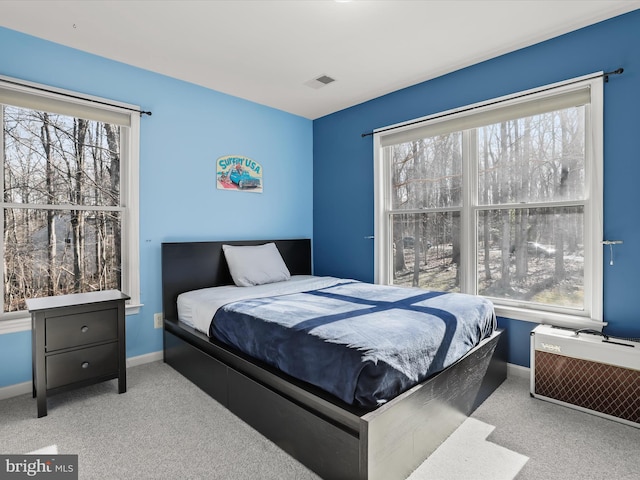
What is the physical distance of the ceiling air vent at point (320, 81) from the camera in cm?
321

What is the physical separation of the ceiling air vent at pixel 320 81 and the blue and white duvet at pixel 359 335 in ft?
6.40

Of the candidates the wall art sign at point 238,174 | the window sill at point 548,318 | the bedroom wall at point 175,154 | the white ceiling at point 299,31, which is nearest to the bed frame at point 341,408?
the window sill at point 548,318

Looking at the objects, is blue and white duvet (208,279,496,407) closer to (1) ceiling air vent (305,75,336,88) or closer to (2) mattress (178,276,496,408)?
(2) mattress (178,276,496,408)

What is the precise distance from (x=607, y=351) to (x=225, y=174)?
3.31 m

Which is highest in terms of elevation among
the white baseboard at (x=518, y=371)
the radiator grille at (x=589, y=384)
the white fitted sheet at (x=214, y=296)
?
the white fitted sheet at (x=214, y=296)

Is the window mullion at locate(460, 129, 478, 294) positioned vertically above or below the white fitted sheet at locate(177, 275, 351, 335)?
above

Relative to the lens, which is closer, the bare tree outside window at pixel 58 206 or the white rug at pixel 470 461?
the white rug at pixel 470 461

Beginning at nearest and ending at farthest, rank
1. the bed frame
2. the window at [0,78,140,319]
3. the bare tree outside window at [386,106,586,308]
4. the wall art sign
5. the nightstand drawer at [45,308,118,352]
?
the bed frame
the nightstand drawer at [45,308,118,352]
the window at [0,78,140,319]
the bare tree outside window at [386,106,586,308]
the wall art sign

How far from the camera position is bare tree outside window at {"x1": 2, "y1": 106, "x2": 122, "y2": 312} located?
2.51 metres

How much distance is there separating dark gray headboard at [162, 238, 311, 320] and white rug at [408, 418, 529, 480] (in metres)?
2.30

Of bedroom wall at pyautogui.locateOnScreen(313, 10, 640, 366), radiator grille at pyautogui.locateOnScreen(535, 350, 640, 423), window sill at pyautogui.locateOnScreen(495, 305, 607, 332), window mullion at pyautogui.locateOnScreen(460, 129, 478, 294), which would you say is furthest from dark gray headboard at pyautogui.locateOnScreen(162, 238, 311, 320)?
radiator grille at pyautogui.locateOnScreen(535, 350, 640, 423)

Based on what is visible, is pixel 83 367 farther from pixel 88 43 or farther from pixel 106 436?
pixel 88 43

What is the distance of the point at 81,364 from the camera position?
7.52ft

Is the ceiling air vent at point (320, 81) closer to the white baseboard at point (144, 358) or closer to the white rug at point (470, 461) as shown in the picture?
the white baseboard at point (144, 358)
